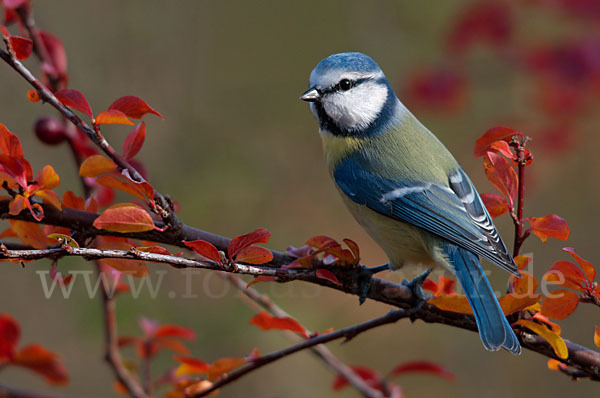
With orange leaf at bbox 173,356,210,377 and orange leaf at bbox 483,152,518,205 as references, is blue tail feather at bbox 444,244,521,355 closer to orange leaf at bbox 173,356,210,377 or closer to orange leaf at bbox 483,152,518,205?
orange leaf at bbox 483,152,518,205

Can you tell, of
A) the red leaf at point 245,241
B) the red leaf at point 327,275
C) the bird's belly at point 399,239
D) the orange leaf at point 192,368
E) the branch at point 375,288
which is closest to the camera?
the branch at point 375,288

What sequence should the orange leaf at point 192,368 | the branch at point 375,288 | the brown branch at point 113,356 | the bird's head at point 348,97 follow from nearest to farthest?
the branch at point 375,288 → the orange leaf at point 192,368 → the brown branch at point 113,356 → the bird's head at point 348,97

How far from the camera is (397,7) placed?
3502 mm

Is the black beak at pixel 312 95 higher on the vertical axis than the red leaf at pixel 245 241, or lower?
higher

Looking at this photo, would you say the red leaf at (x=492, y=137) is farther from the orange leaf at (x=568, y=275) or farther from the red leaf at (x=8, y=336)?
the red leaf at (x=8, y=336)

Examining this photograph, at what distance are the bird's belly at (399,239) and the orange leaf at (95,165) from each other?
0.71 meters

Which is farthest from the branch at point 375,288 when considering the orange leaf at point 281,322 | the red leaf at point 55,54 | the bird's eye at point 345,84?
the bird's eye at point 345,84

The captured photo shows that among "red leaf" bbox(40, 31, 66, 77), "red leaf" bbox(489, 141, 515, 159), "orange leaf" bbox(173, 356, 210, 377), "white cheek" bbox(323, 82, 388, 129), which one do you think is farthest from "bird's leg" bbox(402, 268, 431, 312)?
"red leaf" bbox(40, 31, 66, 77)

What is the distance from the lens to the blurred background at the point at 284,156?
2.78 meters

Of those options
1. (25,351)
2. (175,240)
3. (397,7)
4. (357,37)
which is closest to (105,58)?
(357,37)

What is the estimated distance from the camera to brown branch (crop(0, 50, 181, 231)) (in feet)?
3.37

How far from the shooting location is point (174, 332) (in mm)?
1513

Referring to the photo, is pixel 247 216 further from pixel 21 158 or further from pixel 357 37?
pixel 21 158

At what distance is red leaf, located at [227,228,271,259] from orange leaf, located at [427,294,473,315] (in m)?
0.34
